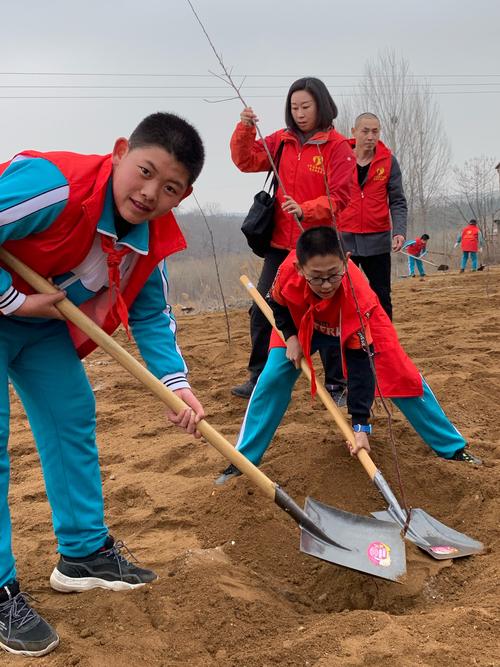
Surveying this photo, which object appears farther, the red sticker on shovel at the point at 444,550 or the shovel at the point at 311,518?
the red sticker on shovel at the point at 444,550

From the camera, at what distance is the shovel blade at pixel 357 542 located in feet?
9.37

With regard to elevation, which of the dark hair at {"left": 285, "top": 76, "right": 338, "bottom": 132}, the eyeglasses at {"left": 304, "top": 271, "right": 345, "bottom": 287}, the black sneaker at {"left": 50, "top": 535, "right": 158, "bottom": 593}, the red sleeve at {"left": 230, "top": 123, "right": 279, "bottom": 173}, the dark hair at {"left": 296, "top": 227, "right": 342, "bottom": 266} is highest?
the dark hair at {"left": 285, "top": 76, "right": 338, "bottom": 132}

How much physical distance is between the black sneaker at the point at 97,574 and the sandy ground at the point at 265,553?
0.18 ft

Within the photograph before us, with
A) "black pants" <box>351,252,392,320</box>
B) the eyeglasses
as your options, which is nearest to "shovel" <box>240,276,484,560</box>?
the eyeglasses

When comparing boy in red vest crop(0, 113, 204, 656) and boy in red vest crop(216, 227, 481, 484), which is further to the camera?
boy in red vest crop(216, 227, 481, 484)

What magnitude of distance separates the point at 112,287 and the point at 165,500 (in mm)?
1669

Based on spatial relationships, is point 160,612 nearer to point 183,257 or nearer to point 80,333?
point 80,333

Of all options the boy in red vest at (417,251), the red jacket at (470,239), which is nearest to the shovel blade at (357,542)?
the boy in red vest at (417,251)

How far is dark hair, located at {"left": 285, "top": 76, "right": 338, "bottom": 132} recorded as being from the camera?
14.0 feet

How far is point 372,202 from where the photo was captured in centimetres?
542

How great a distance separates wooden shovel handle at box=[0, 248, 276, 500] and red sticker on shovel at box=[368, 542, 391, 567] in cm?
61

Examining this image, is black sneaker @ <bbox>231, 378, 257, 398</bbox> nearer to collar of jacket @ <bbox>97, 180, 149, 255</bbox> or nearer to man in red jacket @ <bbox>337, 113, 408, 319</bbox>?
man in red jacket @ <bbox>337, 113, 408, 319</bbox>

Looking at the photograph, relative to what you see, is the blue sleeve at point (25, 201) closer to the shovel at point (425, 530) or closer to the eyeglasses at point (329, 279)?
the eyeglasses at point (329, 279)

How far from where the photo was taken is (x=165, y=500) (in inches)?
152
